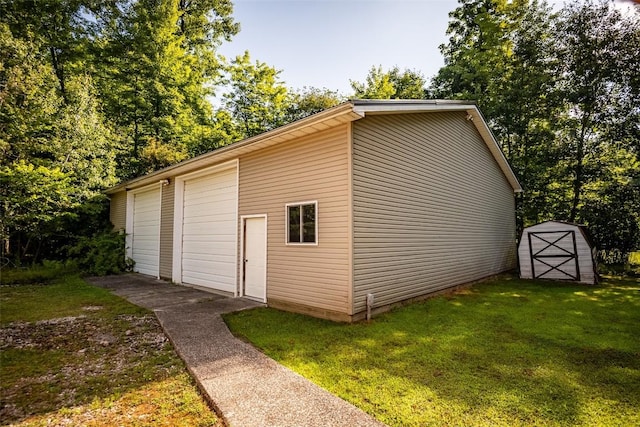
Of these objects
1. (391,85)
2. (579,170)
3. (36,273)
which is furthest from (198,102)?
(579,170)

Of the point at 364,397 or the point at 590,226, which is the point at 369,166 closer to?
the point at 364,397

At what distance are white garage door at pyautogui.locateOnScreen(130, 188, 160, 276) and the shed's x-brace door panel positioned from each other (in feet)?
44.4

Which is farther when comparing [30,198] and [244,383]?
[30,198]

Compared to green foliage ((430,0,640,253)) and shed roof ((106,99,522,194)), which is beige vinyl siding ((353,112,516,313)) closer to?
shed roof ((106,99,522,194))

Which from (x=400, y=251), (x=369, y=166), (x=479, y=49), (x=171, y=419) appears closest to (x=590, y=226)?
(x=479, y=49)

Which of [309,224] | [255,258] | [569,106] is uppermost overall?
[569,106]

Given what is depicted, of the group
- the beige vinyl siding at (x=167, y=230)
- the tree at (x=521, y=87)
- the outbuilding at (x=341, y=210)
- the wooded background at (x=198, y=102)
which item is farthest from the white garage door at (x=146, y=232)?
the tree at (x=521, y=87)

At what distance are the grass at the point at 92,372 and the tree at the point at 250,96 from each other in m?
17.0

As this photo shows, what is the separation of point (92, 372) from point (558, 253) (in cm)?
1310

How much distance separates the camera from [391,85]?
23344 mm

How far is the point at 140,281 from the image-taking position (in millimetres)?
11047

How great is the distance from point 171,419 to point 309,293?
370 cm

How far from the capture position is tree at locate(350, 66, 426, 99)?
76.8ft

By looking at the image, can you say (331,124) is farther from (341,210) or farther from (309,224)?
(309,224)
